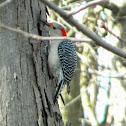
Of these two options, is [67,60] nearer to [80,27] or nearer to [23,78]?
[23,78]

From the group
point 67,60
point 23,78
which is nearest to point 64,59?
point 67,60

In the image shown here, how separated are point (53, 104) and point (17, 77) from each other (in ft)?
1.87

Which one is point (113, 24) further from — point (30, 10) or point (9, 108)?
point (9, 108)

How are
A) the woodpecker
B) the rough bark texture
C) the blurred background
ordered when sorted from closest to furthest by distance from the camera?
1. the rough bark texture
2. the woodpecker
3. the blurred background

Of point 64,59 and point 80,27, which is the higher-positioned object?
point 64,59

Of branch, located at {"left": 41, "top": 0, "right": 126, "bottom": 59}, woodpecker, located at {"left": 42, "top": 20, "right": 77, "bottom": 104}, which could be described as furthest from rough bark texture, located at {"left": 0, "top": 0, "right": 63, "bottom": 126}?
branch, located at {"left": 41, "top": 0, "right": 126, "bottom": 59}

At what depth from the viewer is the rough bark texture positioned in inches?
123

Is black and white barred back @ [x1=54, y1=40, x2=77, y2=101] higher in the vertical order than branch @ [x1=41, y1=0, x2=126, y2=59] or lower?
higher

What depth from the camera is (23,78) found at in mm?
3236

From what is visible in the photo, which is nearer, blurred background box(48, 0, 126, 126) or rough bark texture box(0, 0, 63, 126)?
rough bark texture box(0, 0, 63, 126)

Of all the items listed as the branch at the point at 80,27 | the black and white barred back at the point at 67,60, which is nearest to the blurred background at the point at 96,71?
the black and white barred back at the point at 67,60

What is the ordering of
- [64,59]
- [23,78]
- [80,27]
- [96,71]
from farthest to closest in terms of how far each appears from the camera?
[96,71] → [64,59] → [23,78] → [80,27]

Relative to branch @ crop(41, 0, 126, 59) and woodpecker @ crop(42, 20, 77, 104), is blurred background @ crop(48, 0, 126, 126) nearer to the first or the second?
woodpecker @ crop(42, 20, 77, 104)

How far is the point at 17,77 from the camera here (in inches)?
126
